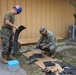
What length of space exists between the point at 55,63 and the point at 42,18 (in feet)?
11.8

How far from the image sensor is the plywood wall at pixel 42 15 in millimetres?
8211

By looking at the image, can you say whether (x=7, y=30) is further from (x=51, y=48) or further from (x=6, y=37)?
(x=51, y=48)

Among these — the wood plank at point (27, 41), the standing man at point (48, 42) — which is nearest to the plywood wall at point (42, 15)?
the wood plank at point (27, 41)

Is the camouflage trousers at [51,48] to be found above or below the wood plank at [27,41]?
below

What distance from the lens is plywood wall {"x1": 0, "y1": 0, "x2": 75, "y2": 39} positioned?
8.21 meters

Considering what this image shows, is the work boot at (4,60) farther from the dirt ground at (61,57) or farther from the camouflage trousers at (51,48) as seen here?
the camouflage trousers at (51,48)

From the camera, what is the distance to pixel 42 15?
28.6ft

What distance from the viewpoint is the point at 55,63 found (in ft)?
18.0

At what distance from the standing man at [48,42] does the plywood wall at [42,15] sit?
2.25 metres

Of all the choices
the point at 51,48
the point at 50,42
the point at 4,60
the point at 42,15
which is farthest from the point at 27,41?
the point at 4,60

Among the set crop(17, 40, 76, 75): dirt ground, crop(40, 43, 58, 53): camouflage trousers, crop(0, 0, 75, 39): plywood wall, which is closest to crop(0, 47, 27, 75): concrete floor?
crop(17, 40, 76, 75): dirt ground

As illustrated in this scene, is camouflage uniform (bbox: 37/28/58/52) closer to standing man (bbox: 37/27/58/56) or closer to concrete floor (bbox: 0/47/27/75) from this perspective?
standing man (bbox: 37/27/58/56)

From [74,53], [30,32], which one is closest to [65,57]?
[74,53]

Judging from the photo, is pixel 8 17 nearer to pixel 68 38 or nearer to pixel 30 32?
pixel 30 32
